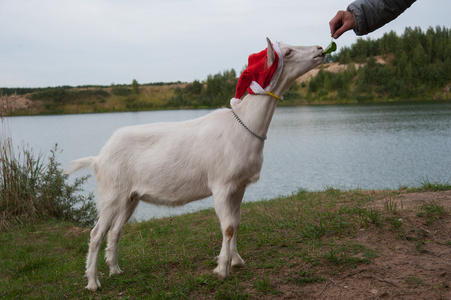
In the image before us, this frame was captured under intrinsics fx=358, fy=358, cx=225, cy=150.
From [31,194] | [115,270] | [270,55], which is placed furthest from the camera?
[31,194]

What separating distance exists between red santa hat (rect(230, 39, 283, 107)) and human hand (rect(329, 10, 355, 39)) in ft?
2.29

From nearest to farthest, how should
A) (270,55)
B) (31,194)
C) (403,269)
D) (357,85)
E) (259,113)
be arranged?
(403,269)
(270,55)
(259,113)
(31,194)
(357,85)

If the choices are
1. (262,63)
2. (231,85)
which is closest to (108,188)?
(262,63)

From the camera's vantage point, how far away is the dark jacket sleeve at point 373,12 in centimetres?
376

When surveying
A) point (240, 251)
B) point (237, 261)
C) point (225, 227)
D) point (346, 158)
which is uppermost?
point (225, 227)

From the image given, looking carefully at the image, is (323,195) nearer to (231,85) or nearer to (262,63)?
(262,63)

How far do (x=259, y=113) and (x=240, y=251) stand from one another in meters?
1.95

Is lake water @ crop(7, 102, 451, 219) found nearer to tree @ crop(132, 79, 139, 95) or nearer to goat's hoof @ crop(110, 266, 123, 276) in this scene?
goat's hoof @ crop(110, 266, 123, 276)

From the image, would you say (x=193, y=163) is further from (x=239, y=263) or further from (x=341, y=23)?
(x=341, y=23)

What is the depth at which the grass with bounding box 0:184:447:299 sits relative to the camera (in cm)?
383

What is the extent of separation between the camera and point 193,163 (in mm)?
4137

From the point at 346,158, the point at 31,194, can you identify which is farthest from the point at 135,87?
the point at 31,194

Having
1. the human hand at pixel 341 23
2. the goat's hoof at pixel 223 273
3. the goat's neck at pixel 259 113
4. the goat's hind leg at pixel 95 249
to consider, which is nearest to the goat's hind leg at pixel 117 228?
the goat's hind leg at pixel 95 249

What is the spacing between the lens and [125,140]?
443 centimetres
